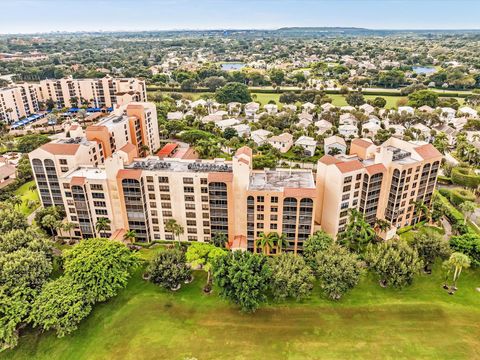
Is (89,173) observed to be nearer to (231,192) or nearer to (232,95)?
(231,192)

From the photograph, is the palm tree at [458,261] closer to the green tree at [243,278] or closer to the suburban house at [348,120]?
the green tree at [243,278]

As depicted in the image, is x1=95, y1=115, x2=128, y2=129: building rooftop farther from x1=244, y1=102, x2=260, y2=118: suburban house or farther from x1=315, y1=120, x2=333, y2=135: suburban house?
x1=315, y1=120, x2=333, y2=135: suburban house

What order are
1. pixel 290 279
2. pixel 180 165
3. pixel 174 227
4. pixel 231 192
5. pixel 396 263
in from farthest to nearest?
pixel 180 165 < pixel 174 227 < pixel 231 192 < pixel 396 263 < pixel 290 279

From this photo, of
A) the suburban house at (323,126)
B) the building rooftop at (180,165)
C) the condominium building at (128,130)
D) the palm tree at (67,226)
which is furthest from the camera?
the suburban house at (323,126)

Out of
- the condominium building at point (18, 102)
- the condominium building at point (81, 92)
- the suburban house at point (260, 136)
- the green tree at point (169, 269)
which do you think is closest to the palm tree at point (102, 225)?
the green tree at point (169, 269)

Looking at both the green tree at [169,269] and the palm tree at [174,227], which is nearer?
the green tree at [169,269]

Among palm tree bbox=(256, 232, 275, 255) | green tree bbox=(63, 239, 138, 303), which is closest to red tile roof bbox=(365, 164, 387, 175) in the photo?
palm tree bbox=(256, 232, 275, 255)

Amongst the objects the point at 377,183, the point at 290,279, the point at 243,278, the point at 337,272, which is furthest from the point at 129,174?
the point at 377,183
